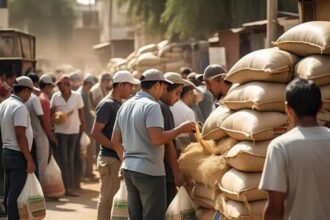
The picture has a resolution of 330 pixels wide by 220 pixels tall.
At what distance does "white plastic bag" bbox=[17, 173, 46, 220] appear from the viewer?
27.5 feet

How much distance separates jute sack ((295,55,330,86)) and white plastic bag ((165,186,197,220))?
5.53 feet

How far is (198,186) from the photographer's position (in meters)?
6.92

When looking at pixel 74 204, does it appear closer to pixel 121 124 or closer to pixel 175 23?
pixel 121 124

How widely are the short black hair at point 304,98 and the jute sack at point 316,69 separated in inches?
55.7

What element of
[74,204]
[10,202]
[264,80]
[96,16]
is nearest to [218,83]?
[264,80]

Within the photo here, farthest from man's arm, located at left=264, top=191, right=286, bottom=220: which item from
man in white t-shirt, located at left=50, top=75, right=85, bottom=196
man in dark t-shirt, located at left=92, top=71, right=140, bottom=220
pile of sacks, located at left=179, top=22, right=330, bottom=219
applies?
man in white t-shirt, located at left=50, top=75, right=85, bottom=196

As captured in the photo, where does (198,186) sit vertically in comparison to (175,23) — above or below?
below

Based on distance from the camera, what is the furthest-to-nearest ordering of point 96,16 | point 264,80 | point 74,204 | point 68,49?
point 96,16 < point 68,49 < point 74,204 < point 264,80

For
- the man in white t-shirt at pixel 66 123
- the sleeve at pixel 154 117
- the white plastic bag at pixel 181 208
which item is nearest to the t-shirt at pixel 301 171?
the sleeve at pixel 154 117

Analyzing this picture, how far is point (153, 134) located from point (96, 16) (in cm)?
8433

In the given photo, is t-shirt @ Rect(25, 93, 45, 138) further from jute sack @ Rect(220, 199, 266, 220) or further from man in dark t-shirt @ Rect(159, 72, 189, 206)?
jute sack @ Rect(220, 199, 266, 220)

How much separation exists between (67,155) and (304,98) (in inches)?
339

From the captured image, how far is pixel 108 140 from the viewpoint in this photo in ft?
26.5

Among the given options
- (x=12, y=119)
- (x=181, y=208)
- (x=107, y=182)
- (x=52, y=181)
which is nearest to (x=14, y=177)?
(x=12, y=119)
